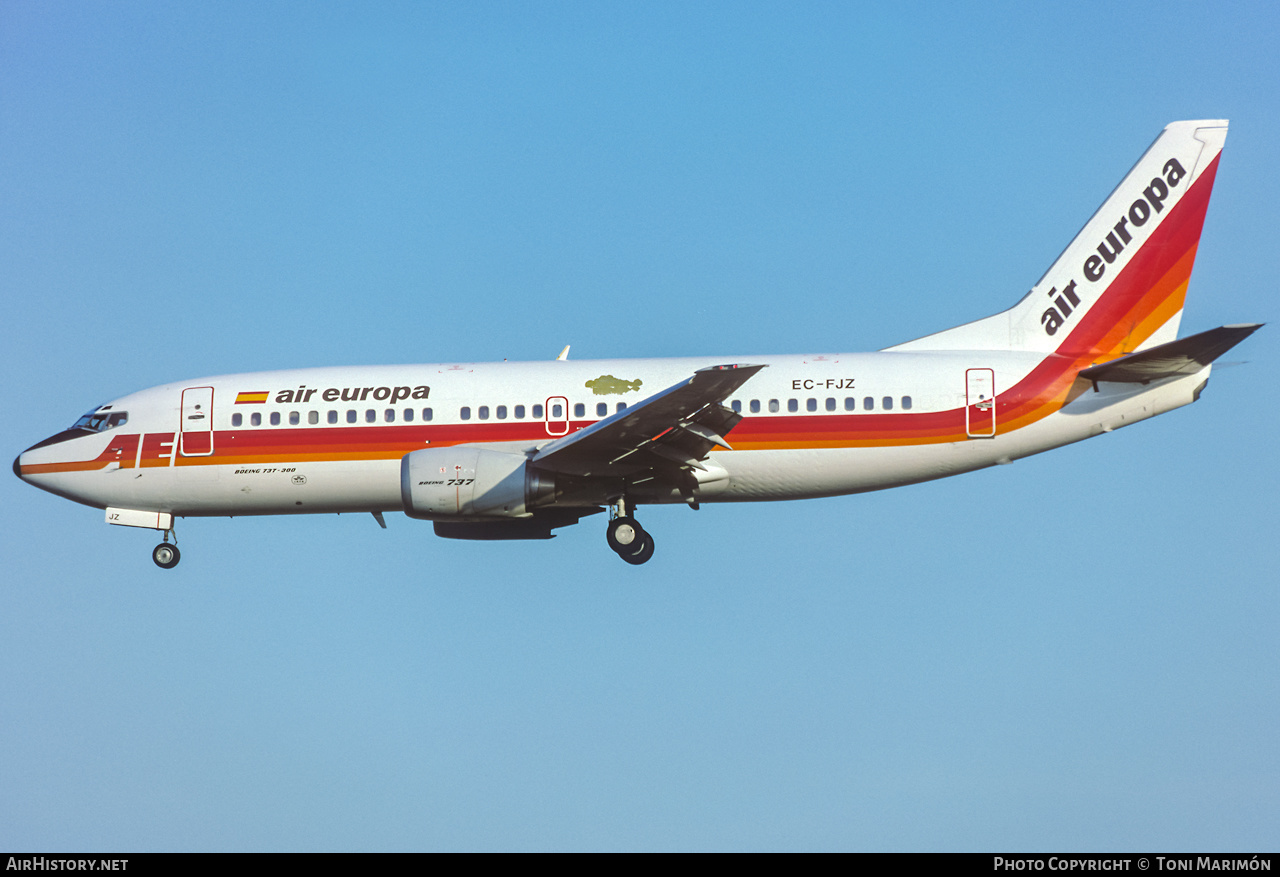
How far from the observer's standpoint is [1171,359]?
27.9m

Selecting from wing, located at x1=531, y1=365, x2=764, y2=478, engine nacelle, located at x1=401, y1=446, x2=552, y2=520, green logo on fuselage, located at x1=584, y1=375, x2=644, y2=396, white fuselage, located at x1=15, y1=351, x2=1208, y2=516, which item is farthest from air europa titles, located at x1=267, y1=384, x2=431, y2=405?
green logo on fuselage, located at x1=584, y1=375, x2=644, y2=396

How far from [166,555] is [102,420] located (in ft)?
10.7

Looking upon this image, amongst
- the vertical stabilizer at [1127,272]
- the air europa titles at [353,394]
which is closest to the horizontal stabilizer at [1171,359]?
the vertical stabilizer at [1127,272]

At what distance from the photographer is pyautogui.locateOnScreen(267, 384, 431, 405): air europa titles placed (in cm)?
3048

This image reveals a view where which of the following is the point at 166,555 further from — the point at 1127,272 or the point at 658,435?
the point at 1127,272

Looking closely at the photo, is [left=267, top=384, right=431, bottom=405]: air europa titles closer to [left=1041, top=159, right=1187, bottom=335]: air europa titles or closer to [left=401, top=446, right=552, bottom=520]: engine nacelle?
[left=401, top=446, right=552, bottom=520]: engine nacelle

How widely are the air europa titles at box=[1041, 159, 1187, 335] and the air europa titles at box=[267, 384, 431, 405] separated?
13107 millimetres

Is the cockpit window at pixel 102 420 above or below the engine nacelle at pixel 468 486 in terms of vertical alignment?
above

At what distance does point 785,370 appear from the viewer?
29734 mm

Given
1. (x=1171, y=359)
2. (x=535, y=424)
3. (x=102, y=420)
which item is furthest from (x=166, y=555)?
(x=1171, y=359)

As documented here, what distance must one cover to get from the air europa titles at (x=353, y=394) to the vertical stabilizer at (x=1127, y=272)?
10279 millimetres

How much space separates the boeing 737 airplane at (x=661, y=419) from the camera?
28547mm

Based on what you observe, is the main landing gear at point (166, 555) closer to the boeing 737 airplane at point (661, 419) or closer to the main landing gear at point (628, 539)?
the boeing 737 airplane at point (661, 419)
